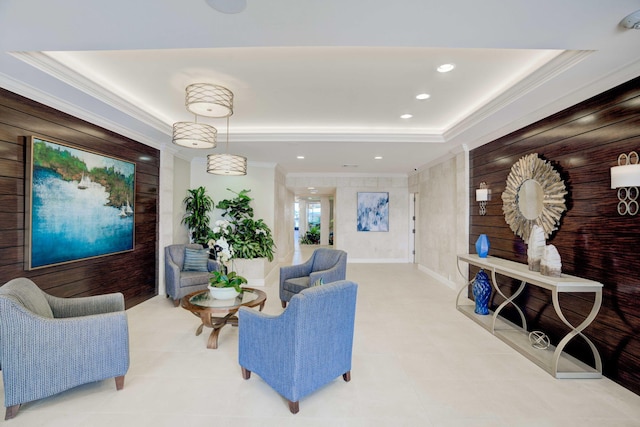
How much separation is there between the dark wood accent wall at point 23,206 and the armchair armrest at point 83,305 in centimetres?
58

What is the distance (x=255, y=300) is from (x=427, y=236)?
5.19 metres

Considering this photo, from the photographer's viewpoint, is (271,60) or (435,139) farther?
(435,139)

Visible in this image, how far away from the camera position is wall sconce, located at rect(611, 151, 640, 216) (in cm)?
214

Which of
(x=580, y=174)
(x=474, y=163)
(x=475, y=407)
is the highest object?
(x=474, y=163)

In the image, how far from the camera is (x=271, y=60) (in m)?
2.69

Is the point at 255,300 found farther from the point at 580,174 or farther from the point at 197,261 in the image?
the point at 580,174

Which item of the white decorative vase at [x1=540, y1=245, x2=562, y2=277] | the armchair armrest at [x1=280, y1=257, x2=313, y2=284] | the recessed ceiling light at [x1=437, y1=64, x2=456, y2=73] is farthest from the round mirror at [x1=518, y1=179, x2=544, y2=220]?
the armchair armrest at [x1=280, y1=257, x2=313, y2=284]

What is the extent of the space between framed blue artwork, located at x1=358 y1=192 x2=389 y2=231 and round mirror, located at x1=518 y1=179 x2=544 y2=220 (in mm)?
5103

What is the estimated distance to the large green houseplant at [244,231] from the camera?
5.68 meters

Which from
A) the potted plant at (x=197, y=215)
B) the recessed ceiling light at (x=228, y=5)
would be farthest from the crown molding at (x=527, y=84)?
the potted plant at (x=197, y=215)

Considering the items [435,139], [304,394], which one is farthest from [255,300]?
[435,139]

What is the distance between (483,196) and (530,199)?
2.80 feet

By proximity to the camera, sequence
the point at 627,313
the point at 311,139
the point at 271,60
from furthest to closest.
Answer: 1. the point at 311,139
2. the point at 271,60
3. the point at 627,313

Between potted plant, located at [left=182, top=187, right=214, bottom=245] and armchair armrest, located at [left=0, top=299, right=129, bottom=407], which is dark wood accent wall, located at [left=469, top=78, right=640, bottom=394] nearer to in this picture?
armchair armrest, located at [left=0, top=299, right=129, bottom=407]
